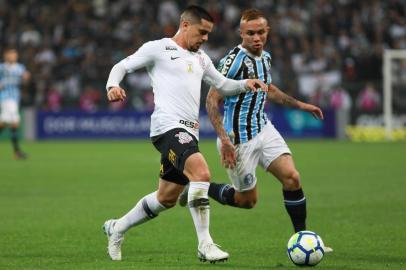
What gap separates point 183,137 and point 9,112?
50.2ft

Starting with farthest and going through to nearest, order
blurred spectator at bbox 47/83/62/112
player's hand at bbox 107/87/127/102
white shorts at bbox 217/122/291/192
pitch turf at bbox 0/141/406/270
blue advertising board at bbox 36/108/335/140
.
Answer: blurred spectator at bbox 47/83/62/112
blue advertising board at bbox 36/108/335/140
white shorts at bbox 217/122/291/192
pitch turf at bbox 0/141/406/270
player's hand at bbox 107/87/127/102

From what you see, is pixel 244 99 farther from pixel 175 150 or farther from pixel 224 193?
Result: pixel 175 150

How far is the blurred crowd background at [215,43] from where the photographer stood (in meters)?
28.2

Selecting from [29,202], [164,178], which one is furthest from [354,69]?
[164,178]

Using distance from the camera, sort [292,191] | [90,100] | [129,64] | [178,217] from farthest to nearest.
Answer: [90,100], [178,217], [292,191], [129,64]

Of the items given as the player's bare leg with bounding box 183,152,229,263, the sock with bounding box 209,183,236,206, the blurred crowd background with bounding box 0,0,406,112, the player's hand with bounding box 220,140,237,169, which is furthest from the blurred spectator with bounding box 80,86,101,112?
the player's bare leg with bounding box 183,152,229,263

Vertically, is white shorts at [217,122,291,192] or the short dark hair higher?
the short dark hair

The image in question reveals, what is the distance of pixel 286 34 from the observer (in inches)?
1168

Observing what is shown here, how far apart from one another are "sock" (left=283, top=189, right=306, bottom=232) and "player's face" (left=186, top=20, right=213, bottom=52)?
67.2 inches

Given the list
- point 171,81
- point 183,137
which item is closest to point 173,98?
point 171,81

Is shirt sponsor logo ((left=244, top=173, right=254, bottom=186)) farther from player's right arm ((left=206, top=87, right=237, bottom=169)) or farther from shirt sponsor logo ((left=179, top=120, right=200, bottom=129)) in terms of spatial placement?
shirt sponsor logo ((left=179, top=120, right=200, bottom=129))

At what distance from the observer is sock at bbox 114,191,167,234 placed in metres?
8.16

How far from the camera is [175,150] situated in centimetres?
777

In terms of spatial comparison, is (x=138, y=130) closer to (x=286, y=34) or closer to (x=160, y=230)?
(x=286, y=34)
